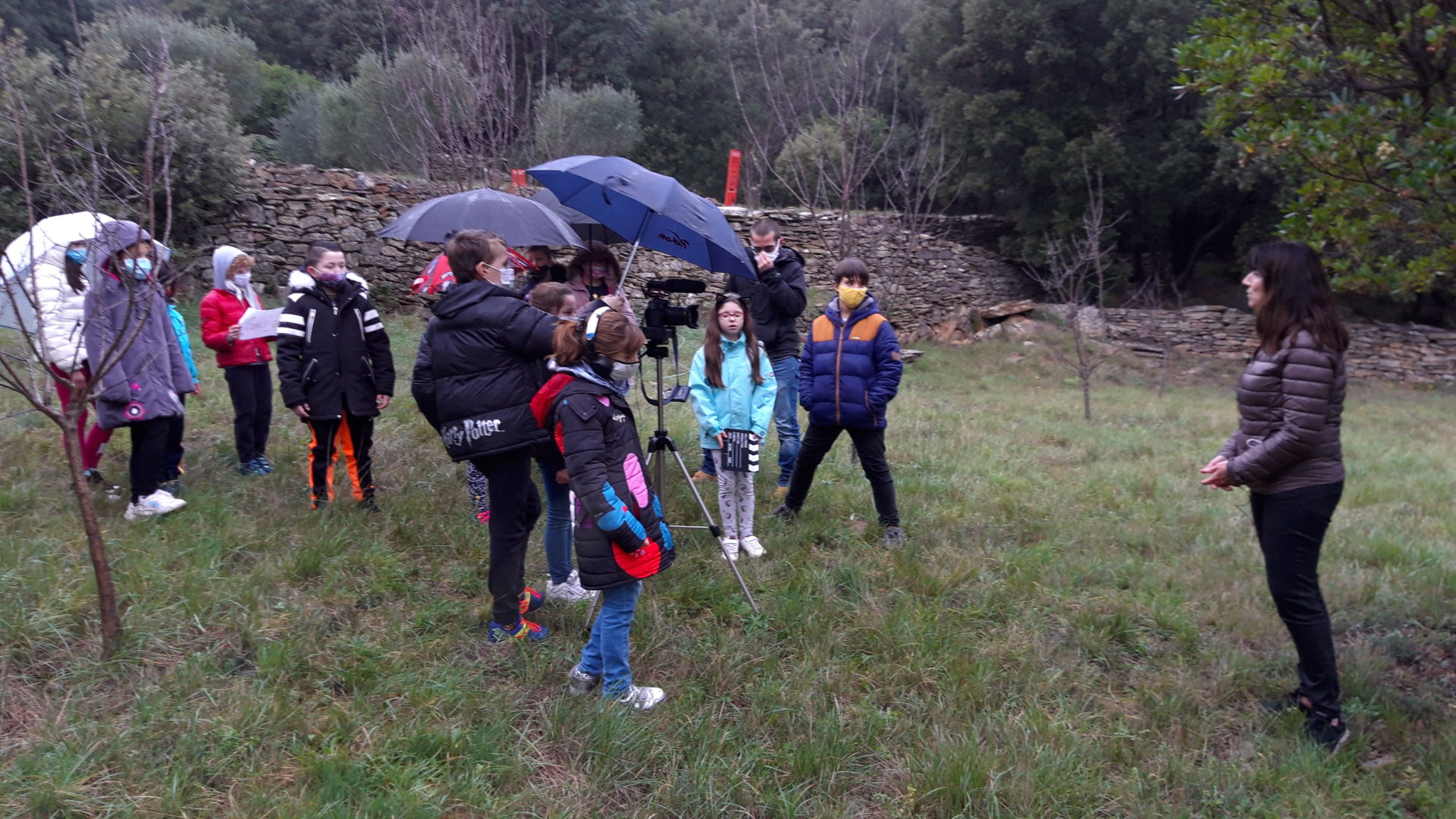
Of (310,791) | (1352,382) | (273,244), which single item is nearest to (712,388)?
(310,791)

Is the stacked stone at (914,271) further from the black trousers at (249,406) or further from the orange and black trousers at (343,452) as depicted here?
the orange and black trousers at (343,452)

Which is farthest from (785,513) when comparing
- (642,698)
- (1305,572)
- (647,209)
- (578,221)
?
(1305,572)

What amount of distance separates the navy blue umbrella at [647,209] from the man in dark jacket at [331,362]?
1237 mm

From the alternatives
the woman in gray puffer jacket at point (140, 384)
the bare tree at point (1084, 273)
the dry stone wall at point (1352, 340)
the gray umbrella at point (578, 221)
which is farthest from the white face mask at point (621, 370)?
the dry stone wall at point (1352, 340)

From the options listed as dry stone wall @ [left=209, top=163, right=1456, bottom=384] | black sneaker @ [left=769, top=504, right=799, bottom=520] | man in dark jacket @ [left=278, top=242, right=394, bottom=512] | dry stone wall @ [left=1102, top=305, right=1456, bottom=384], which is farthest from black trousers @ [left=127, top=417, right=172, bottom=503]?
dry stone wall @ [left=1102, top=305, right=1456, bottom=384]

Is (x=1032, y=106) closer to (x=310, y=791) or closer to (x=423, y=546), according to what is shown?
(x=423, y=546)

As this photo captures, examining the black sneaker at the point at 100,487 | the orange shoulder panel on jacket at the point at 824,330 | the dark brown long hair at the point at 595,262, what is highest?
the dark brown long hair at the point at 595,262

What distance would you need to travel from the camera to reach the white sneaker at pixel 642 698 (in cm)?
346

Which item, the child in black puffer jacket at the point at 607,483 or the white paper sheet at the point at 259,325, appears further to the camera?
the white paper sheet at the point at 259,325

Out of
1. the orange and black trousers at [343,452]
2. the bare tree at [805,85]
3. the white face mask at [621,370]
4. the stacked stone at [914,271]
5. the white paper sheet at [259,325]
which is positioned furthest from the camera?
the stacked stone at [914,271]

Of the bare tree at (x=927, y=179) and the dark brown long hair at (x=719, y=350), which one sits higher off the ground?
the bare tree at (x=927, y=179)

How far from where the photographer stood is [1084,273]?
43.2 feet

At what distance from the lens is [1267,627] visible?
4.45 m

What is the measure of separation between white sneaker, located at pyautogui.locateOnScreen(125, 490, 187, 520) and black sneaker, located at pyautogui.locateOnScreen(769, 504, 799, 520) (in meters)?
3.31
